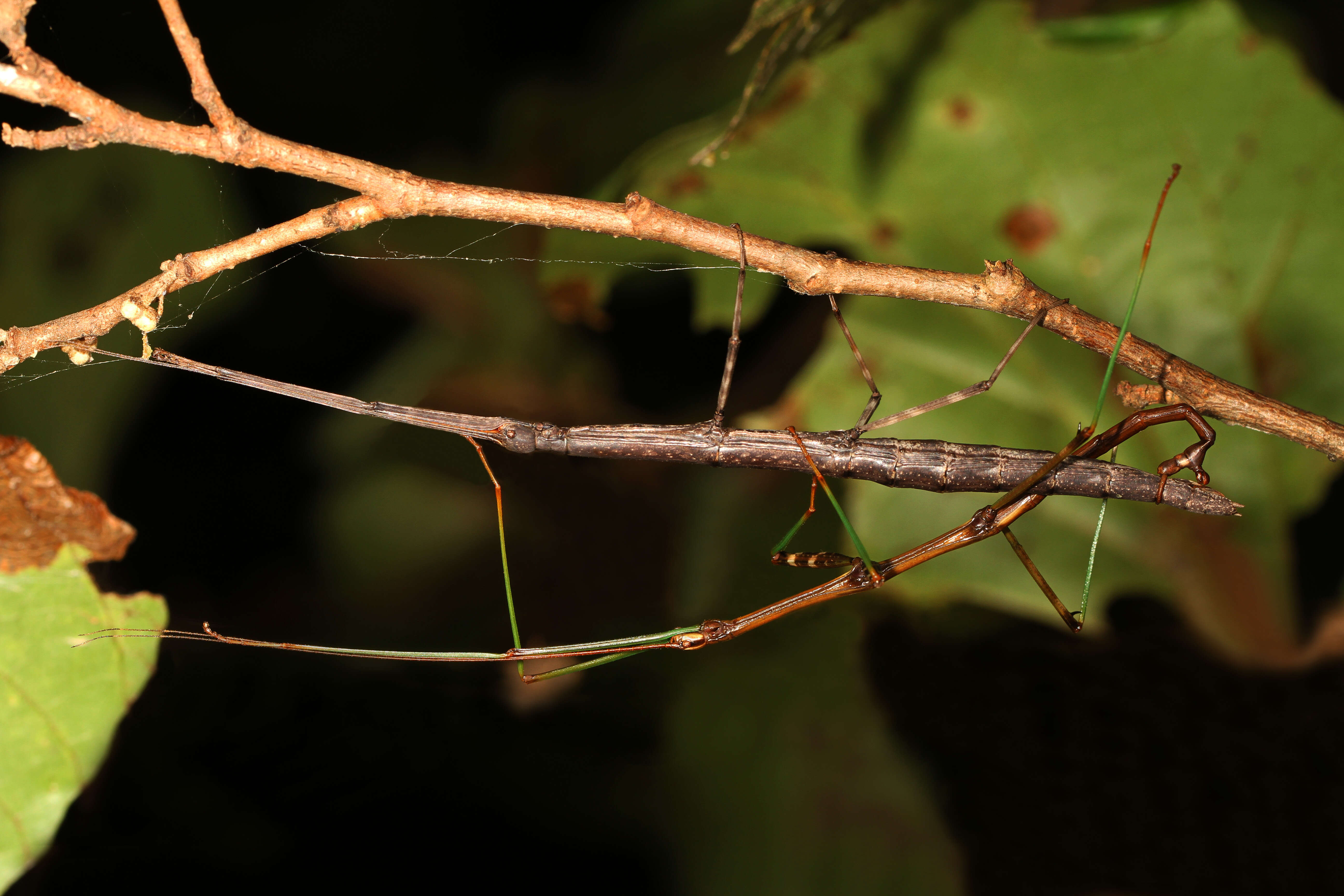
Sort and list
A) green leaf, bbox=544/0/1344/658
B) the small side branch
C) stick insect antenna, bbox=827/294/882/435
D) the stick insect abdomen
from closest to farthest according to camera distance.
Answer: the small side branch
stick insect antenna, bbox=827/294/882/435
the stick insect abdomen
green leaf, bbox=544/0/1344/658

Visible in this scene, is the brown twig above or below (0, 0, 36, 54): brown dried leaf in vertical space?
below

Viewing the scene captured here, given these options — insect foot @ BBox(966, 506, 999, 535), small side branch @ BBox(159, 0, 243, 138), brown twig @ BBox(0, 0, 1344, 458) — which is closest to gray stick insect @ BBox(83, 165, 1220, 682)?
insect foot @ BBox(966, 506, 999, 535)

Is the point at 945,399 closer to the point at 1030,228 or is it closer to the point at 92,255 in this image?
the point at 1030,228

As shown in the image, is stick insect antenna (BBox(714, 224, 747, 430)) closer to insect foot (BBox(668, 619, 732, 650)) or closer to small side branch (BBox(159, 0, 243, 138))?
insect foot (BBox(668, 619, 732, 650))

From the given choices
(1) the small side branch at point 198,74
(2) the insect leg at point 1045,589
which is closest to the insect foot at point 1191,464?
(2) the insect leg at point 1045,589

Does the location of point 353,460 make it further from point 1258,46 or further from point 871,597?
point 1258,46

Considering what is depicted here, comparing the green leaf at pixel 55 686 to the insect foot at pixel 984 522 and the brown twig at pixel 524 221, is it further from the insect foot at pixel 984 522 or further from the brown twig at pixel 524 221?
the insect foot at pixel 984 522

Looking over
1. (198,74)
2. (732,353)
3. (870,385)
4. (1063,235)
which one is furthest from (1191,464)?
(198,74)
